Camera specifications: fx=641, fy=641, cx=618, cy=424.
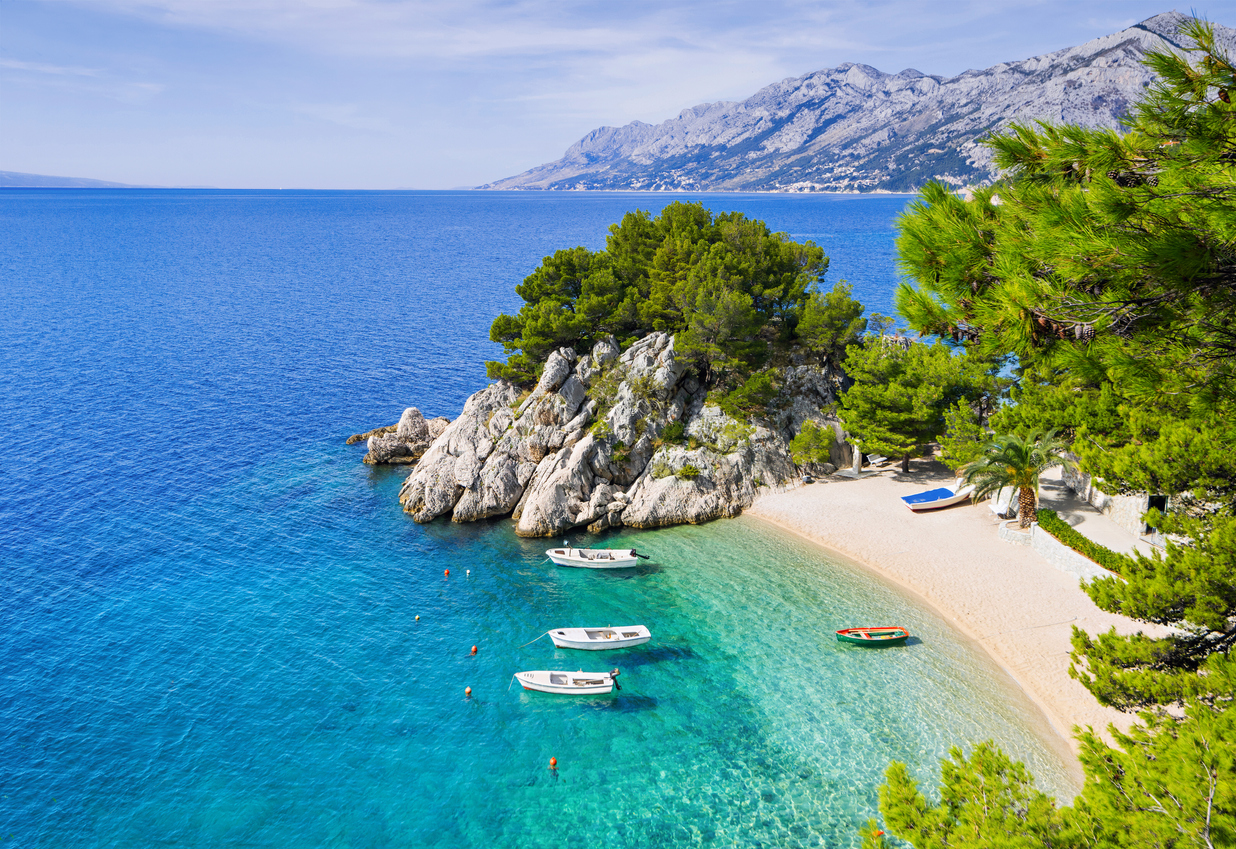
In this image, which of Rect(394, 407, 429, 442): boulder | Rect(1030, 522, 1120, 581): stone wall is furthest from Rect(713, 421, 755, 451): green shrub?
Rect(394, 407, 429, 442): boulder

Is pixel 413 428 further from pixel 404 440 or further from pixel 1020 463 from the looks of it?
pixel 1020 463

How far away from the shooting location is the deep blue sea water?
79.6 ft

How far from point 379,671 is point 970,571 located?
32.7 meters

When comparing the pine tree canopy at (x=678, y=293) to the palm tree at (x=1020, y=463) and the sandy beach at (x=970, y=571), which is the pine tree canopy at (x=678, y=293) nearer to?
the sandy beach at (x=970, y=571)

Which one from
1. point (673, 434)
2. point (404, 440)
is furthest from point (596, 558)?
point (404, 440)

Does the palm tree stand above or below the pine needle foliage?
below

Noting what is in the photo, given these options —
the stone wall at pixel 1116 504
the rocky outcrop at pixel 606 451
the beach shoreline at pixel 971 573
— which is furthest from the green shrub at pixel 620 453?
the stone wall at pixel 1116 504

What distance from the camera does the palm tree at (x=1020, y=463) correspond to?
3672 centimetres

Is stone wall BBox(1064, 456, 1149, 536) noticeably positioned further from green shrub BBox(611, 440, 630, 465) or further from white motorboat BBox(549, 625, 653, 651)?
green shrub BBox(611, 440, 630, 465)

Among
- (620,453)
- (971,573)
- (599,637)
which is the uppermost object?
(620,453)

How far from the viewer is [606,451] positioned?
1893 inches

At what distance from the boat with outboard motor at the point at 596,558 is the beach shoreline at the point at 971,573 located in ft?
36.2

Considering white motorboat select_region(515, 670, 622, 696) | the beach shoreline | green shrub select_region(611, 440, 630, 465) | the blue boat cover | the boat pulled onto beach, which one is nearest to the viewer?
the beach shoreline

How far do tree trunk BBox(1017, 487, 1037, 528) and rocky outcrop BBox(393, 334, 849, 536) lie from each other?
14188mm
